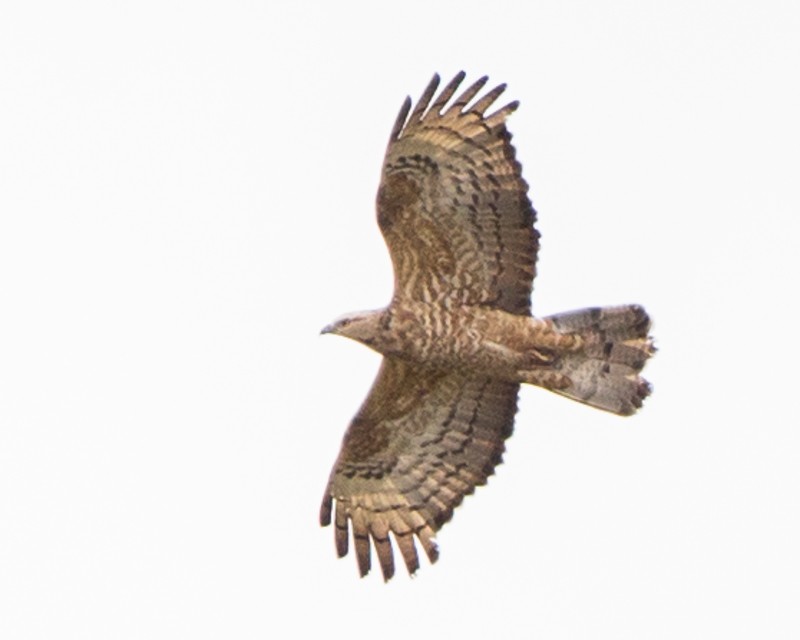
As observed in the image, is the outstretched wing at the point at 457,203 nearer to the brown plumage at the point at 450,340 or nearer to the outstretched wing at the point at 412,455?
the brown plumage at the point at 450,340

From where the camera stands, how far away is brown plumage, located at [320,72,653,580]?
1950 centimetres

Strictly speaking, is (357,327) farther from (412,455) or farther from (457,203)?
(412,455)

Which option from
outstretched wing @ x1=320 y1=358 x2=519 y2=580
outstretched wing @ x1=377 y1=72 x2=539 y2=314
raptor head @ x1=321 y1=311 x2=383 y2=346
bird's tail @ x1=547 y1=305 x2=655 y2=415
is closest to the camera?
outstretched wing @ x1=377 y1=72 x2=539 y2=314

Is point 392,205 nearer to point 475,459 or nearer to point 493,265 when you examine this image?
point 493,265

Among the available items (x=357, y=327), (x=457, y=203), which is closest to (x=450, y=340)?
(x=357, y=327)

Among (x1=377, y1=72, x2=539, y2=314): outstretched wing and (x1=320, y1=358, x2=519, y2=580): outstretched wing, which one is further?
(x1=320, y1=358, x2=519, y2=580): outstretched wing

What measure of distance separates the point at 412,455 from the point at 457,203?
229 cm

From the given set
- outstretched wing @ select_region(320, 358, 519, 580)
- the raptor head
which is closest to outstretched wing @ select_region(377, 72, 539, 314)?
the raptor head

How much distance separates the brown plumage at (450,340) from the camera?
19.5 meters

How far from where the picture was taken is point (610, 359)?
20188 millimetres

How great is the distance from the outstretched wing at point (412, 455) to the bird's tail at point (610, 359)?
1.97 feet

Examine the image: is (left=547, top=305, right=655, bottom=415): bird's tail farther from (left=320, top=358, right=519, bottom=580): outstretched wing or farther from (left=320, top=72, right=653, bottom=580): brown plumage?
(left=320, top=358, right=519, bottom=580): outstretched wing

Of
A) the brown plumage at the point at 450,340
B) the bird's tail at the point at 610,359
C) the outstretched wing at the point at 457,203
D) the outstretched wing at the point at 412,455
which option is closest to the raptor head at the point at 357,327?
the brown plumage at the point at 450,340

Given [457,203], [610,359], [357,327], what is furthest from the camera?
[610,359]
